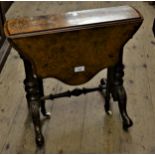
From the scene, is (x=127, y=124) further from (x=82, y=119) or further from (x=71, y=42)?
(x=71, y=42)

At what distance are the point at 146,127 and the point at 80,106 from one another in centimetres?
53

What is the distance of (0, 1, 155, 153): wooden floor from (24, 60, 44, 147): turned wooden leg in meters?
0.09

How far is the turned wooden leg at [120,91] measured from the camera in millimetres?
1831

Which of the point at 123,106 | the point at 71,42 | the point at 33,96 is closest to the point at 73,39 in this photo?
the point at 71,42

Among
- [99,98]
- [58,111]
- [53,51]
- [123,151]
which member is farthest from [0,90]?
[123,151]

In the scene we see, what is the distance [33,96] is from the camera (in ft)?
5.88

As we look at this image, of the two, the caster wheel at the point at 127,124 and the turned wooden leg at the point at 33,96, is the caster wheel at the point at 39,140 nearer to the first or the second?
the turned wooden leg at the point at 33,96

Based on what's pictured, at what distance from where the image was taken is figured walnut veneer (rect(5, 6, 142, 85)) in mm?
1496

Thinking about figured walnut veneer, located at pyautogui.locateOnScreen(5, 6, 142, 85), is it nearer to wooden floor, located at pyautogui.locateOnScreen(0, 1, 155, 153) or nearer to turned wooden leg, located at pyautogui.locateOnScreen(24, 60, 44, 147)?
turned wooden leg, located at pyautogui.locateOnScreen(24, 60, 44, 147)

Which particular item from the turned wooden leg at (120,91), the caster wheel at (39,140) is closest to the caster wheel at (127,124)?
the turned wooden leg at (120,91)

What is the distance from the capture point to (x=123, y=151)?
6.05ft

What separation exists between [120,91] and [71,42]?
0.57 metres

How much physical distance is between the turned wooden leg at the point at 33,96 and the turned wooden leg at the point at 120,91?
529 mm

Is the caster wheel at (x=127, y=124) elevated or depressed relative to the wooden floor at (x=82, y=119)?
elevated
